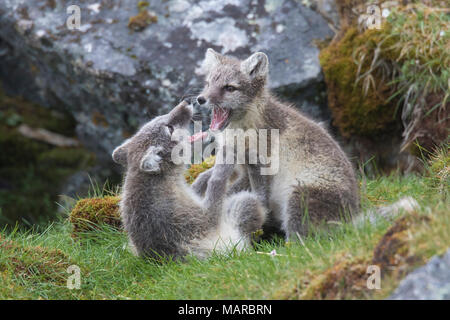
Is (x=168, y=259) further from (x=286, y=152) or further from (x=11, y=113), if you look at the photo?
(x=11, y=113)

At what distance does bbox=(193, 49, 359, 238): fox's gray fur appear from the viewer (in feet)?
17.8

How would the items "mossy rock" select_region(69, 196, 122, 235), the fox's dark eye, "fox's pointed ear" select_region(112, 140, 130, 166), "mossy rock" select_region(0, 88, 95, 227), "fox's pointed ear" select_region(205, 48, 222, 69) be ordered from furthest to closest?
1. "mossy rock" select_region(0, 88, 95, 227)
2. "mossy rock" select_region(69, 196, 122, 235)
3. "fox's pointed ear" select_region(205, 48, 222, 69)
4. the fox's dark eye
5. "fox's pointed ear" select_region(112, 140, 130, 166)

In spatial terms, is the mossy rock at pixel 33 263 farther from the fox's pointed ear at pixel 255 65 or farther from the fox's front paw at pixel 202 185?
the fox's pointed ear at pixel 255 65

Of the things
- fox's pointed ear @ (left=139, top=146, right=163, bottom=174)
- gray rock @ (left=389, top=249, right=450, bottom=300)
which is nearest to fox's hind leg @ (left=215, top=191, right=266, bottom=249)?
fox's pointed ear @ (left=139, top=146, right=163, bottom=174)

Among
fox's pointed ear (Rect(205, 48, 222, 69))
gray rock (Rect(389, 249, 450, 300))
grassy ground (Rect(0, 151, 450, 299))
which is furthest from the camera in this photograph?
fox's pointed ear (Rect(205, 48, 222, 69))

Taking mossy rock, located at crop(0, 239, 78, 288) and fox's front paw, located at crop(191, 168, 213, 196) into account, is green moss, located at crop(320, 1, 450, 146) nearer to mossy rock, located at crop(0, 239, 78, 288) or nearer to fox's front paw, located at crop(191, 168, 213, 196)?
fox's front paw, located at crop(191, 168, 213, 196)

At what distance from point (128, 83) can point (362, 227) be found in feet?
16.2

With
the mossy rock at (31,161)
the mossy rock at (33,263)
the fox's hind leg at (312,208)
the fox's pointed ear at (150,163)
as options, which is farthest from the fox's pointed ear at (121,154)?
the mossy rock at (31,161)

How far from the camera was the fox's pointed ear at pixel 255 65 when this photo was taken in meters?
5.79

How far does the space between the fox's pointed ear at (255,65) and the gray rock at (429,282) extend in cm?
314

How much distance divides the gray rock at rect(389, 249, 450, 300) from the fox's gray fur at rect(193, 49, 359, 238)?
209 cm

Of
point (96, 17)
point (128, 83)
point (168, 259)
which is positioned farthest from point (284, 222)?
point (96, 17)

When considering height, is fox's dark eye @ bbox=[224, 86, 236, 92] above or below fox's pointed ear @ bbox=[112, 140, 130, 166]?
above

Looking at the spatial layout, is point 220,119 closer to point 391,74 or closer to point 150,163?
point 150,163
